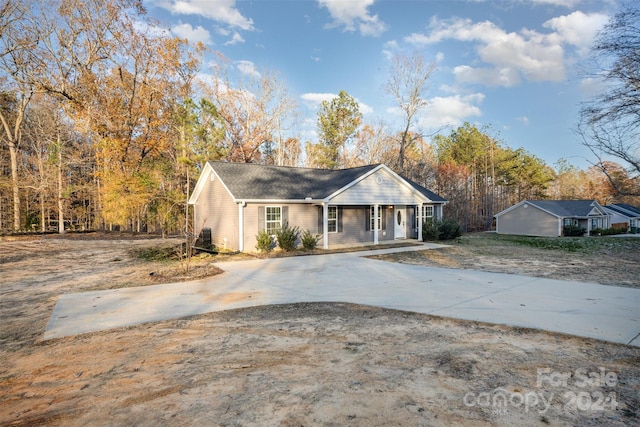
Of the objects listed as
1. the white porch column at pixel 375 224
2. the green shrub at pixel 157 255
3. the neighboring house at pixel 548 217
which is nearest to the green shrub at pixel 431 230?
the white porch column at pixel 375 224

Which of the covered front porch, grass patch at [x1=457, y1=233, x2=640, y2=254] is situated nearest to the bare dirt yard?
the covered front porch

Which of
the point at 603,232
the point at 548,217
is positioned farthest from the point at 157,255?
the point at 603,232

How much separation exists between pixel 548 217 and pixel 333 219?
25.5m

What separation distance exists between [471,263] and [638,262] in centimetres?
648

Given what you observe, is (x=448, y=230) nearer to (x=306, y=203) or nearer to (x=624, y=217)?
(x=306, y=203)

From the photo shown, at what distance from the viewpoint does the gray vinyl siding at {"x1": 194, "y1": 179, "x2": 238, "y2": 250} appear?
1545 cm

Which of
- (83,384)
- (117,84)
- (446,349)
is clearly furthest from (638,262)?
(117,84)

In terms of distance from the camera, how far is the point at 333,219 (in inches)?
680

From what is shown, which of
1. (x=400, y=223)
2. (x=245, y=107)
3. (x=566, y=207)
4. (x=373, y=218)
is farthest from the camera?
(x=566, y=207)

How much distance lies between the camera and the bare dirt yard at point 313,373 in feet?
8.98

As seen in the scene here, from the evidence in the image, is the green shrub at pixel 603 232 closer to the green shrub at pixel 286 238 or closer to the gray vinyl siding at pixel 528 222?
the gray vinyl siding at pixel 528 222

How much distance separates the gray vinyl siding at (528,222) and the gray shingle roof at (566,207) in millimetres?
518

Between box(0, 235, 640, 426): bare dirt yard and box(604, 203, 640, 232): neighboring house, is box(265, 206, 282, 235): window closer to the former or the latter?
box(0, 235, 640, 426): bare dirt yard

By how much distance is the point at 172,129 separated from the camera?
25.1m
